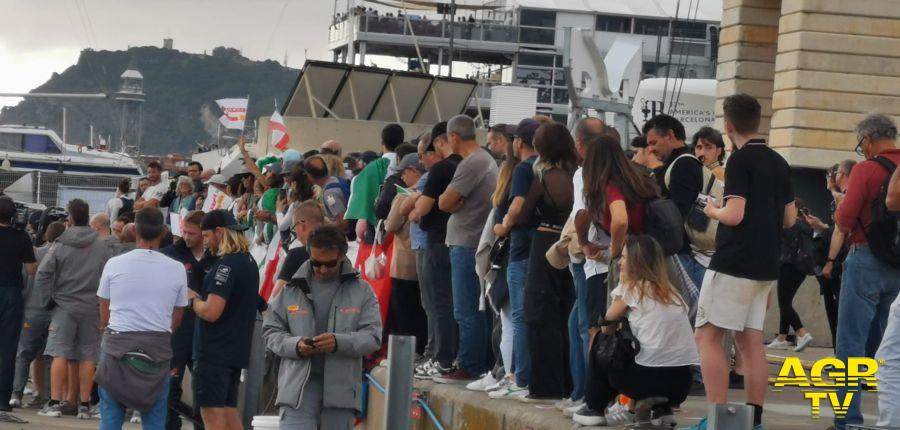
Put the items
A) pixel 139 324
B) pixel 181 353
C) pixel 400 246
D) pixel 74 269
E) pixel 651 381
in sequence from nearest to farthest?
pixel 651 381
pixel 139 324
pixel 400 246
pixel 181 353
pixel 74 269

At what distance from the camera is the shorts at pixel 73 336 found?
1781 centimetres

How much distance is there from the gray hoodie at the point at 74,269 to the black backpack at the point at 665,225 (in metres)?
9.17

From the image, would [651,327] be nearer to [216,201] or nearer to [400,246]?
[400,246]

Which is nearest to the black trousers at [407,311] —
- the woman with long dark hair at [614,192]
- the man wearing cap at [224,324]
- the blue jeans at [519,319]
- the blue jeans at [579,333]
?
the man wearing cap at [224,324]

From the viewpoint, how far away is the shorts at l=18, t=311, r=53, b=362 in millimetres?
18734

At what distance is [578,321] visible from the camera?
10.8 m

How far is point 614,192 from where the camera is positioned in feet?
33.0

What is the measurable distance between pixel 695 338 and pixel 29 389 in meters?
14.1

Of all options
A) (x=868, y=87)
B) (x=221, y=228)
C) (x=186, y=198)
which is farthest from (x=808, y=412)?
(x=868, y=87)

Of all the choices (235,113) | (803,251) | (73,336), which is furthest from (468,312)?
(235,113)

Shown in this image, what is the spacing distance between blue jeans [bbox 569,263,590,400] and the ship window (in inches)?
2590

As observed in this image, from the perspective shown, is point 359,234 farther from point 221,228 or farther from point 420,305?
point 221,228

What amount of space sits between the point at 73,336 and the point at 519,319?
26.0 feet

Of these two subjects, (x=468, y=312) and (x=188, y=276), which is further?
(x=188, y=276)
